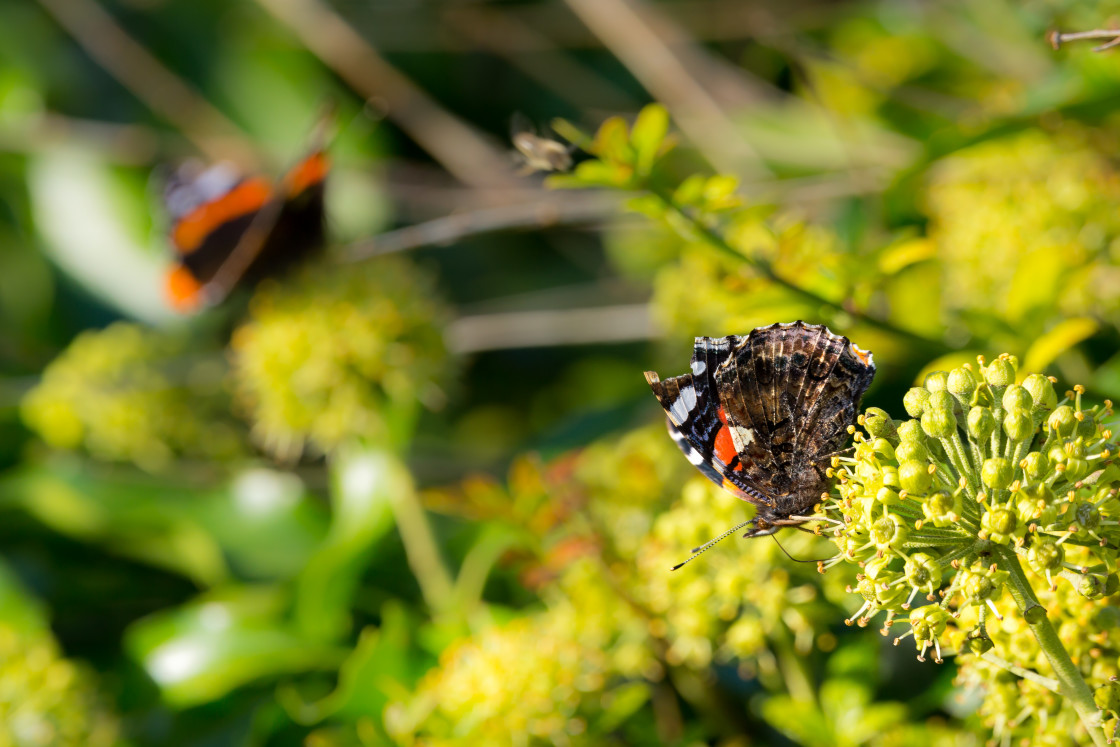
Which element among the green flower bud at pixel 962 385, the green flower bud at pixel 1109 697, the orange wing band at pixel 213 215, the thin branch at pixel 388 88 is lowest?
the green flower bud at pixel 1109 697

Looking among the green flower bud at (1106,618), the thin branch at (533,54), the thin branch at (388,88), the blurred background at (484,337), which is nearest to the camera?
the green flower bud at (1106,618)

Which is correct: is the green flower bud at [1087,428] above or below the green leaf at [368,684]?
below

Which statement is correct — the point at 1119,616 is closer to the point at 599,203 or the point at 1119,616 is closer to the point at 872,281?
the point at 872,281

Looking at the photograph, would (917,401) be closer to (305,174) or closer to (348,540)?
(348,540)

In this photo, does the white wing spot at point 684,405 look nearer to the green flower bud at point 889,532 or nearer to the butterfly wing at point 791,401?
the butterfly wing at point 791,401

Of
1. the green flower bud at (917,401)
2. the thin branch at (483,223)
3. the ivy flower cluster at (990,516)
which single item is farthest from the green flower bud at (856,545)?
the thin branch at (483,223)

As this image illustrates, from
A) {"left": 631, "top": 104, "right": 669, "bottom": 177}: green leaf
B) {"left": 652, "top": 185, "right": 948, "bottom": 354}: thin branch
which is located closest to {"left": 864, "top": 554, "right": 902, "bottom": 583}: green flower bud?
{"left": 652, "top": 185, "right": 948, "bottom": 354}: thin branch

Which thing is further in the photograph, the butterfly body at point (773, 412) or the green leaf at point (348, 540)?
the green leaf at point (348, 540)

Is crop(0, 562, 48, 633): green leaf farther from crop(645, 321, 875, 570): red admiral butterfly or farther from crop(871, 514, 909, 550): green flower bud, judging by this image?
crop(871, 514, 909, 550): green flower bud
